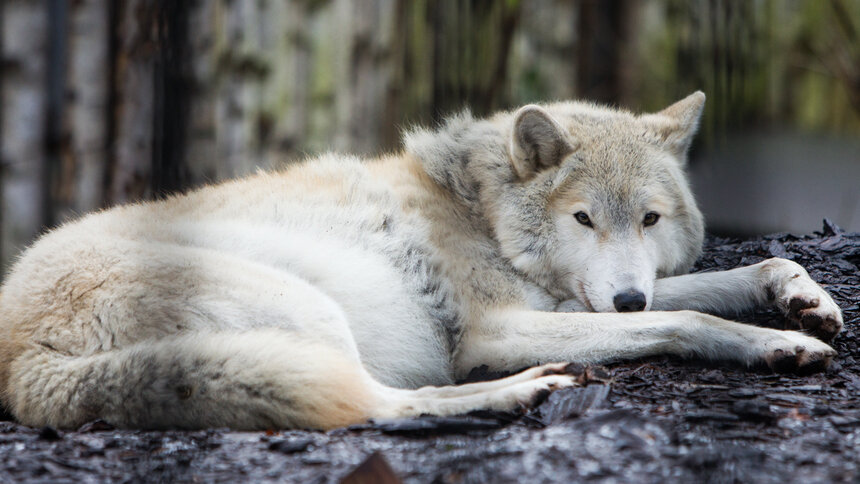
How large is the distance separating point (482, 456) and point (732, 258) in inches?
131

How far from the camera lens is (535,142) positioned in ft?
14.0

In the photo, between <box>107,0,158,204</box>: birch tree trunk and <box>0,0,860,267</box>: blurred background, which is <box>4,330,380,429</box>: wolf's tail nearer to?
<box>0,0,860,267</box>: blurred background

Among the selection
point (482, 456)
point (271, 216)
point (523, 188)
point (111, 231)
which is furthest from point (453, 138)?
point (482, 456)

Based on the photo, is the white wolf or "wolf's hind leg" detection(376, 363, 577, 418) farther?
"wolf's hind leg" detection(376, 363, 577, 418)

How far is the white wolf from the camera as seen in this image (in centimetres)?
296

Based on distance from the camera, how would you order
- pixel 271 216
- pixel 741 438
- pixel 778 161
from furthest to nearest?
pixel 778 161 < pixel 271 216 < pixel 741 438

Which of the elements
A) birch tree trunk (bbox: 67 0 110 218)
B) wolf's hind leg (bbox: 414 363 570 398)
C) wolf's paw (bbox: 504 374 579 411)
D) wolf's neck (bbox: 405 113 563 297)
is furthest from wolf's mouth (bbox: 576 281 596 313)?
birch tree trunk (bbox: 67 0 110 218)

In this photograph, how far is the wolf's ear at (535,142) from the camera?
418 cm

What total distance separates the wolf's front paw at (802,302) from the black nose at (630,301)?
0.74 m

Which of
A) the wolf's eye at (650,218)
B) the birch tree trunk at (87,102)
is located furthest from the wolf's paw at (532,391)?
the birch tree trunk at (87,102)

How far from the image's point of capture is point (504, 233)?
4.22 meters

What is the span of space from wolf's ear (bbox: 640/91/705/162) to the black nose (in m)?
1.07

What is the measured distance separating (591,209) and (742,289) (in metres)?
0.96

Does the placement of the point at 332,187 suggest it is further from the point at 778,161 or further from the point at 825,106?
the point at 825,106
